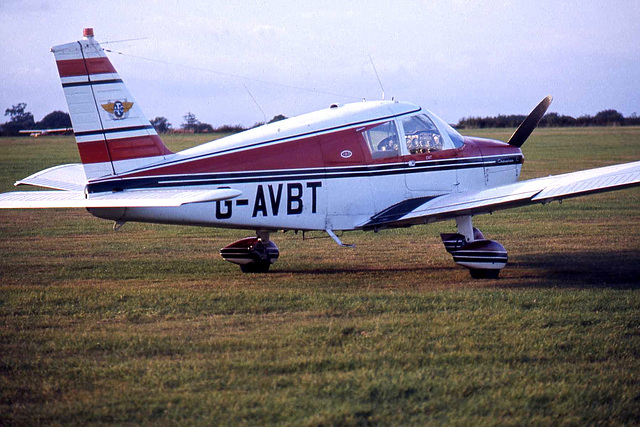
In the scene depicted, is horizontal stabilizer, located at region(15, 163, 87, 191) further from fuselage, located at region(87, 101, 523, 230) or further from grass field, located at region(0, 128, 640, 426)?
fuselage, located at region(87, 101, 523, 230)

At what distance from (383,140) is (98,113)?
3.89 meters

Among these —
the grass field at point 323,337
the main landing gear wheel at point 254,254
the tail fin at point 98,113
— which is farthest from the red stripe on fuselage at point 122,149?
the main landing gear wheel at point 254,254

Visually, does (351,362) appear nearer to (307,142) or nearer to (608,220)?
(307,142)

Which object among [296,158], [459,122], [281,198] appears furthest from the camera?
[459,122]

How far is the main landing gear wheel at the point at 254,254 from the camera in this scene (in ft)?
36.0

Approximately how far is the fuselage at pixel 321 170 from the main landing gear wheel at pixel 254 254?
110 centimetres

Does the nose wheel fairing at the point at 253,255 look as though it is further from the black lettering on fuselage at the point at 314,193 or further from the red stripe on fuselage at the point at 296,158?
the red stripe on fuselage at the point at 296,158

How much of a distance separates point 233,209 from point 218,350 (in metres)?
3.24

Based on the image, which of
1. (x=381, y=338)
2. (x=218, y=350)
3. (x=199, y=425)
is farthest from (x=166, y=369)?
(x=381, y=338)

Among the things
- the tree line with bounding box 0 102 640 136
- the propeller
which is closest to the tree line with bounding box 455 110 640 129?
the tree line with bounding box 0 102 640 136

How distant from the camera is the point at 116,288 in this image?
376 inches

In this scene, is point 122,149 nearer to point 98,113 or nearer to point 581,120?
point 98,113

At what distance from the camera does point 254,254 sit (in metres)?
11.0

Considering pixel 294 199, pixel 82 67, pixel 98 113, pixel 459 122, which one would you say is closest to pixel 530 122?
pixel 294 199
